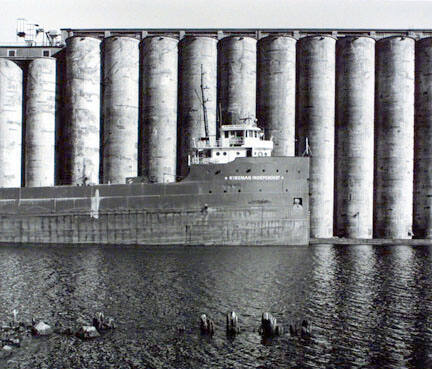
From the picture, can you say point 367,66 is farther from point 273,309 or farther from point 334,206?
point 273,309

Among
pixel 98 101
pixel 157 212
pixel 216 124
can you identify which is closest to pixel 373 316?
pixel 157 212

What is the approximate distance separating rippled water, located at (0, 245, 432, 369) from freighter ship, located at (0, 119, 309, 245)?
3903 millimetres

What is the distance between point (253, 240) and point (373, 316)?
19.9 meters

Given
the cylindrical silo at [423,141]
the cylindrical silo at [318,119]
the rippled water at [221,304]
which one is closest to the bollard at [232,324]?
the rippled water at [221,304]

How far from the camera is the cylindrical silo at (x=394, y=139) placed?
46562mm

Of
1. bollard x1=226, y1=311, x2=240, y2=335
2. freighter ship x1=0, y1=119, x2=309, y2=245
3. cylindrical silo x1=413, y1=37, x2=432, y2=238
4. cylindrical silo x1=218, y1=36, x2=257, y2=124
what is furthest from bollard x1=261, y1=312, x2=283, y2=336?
cylindrical silo x1=413, y1=37, x2=432, y2=238

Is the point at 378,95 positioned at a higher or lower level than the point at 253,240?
higher

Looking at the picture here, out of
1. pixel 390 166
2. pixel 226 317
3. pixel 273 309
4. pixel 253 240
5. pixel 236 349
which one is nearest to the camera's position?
pixel 236 349

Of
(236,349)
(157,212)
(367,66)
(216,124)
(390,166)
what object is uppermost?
(367,66)

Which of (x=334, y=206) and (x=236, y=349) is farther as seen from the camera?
(x=334, y=206)

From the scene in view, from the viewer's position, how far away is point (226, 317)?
61.4ft

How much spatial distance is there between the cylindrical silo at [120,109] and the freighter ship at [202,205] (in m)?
6.99

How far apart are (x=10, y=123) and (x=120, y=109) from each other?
11.3 meters

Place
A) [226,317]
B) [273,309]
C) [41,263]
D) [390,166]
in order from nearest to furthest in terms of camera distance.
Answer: [226,317]
[273,309]
[41,263]
[390,166]
